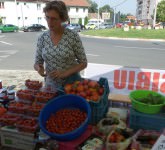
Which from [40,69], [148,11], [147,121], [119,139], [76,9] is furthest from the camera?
[148,11]

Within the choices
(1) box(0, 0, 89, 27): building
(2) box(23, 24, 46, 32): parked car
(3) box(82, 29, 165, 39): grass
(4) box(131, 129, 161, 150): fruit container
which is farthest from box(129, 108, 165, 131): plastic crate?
(1) box(0, 0, 89, 27): building

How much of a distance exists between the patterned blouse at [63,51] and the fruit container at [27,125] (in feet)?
2.18

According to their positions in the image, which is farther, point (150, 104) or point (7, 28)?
point (7, 28)

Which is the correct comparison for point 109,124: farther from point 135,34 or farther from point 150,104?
point 135,34

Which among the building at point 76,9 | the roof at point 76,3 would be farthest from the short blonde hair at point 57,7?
the roof at point 76,3

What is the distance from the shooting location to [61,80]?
3018 millimetres

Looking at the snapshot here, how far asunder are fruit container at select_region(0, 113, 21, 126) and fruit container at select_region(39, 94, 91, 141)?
0.44 m

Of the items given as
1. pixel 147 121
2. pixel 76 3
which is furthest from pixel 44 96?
pixel 76 3

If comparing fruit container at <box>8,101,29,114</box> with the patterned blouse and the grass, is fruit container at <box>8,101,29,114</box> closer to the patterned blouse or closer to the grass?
the patterned blouse

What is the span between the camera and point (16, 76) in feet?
24.8

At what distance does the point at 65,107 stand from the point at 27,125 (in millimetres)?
456

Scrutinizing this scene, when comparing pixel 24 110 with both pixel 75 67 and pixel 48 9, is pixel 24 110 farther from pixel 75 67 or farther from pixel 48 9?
pixel 48 9

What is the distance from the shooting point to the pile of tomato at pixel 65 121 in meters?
2.26

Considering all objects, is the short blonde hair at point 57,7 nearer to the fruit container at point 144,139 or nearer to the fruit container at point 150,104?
the fruit container at point 150,104
